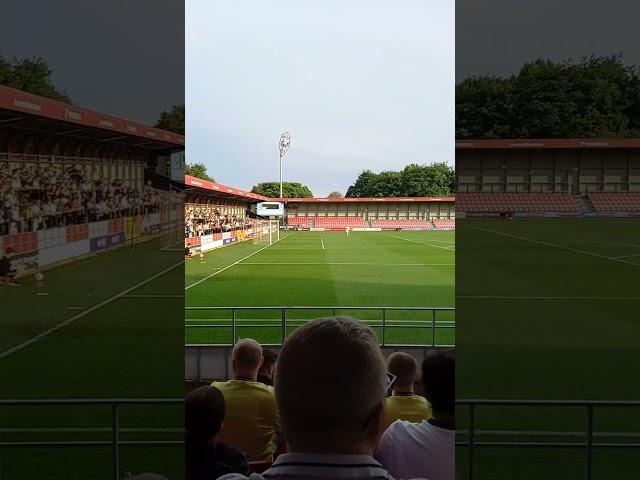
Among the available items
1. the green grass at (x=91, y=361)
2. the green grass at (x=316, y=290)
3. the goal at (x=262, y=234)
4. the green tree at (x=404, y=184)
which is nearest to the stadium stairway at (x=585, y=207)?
the green tree at (x=404, y=184)

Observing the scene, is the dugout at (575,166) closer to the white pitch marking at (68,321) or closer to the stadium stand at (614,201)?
the stadium stand at (614,201)

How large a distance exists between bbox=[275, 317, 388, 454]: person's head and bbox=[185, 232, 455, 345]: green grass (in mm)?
4803

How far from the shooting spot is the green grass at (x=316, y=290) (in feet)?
23.5

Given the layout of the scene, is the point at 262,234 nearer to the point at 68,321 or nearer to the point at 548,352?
the point at 68,321

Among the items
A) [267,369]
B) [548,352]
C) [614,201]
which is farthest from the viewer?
[614,201]

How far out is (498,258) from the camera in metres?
20.3

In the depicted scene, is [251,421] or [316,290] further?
[316,290]

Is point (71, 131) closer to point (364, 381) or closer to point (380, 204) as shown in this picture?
point (364, 381)

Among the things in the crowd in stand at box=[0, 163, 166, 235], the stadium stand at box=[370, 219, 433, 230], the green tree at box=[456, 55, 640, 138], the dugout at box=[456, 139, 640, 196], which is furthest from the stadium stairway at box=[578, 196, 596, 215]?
the crowd in stand at box=[0, 163, 166, 235]

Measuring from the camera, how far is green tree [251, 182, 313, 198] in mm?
63412

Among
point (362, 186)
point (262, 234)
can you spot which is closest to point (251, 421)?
point (262, 234)

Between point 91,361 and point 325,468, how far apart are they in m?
6.57

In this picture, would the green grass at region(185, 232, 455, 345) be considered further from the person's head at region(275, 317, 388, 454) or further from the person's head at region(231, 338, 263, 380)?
the person's head at region(275, 317, 388, 454)

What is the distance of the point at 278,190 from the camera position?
6594cm
